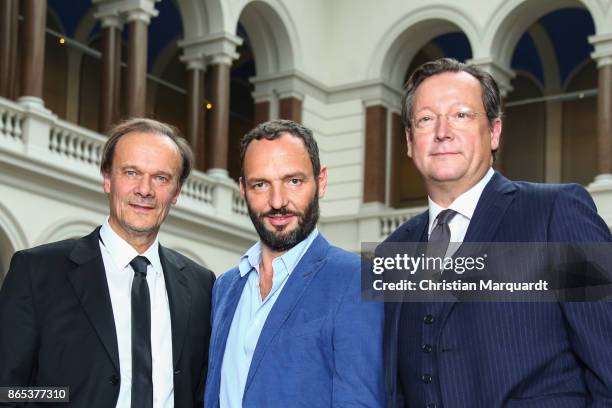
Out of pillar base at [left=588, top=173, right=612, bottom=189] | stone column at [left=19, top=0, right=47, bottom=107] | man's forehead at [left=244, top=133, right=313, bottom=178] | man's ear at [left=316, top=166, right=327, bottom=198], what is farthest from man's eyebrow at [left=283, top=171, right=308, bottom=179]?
pillar base at [left=588, top=173, right=612, bottom=189]

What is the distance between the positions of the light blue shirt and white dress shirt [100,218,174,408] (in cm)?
33

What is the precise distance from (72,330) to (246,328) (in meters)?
0.70

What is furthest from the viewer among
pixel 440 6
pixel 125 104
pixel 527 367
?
pixel 440 6

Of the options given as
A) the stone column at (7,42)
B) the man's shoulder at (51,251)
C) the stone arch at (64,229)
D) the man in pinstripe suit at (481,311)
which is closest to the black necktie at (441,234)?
the man in pinstripe suit at (481,311)

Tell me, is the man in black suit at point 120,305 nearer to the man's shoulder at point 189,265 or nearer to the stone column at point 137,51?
the man's shoulder at point 189,265

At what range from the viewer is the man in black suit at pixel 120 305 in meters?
3.96

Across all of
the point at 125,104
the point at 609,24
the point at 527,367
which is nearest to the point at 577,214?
the point at 527,367

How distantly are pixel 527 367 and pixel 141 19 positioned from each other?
1481 centimetres

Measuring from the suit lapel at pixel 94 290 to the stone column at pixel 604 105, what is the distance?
14567mm

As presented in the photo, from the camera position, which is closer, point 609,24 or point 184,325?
point 184,325

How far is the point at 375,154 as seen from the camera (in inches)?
792

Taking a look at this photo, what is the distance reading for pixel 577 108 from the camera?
2339cm

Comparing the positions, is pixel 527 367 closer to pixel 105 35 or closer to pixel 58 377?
pixel 58 377

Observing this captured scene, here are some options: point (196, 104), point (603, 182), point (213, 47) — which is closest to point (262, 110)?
point (196, 104)
